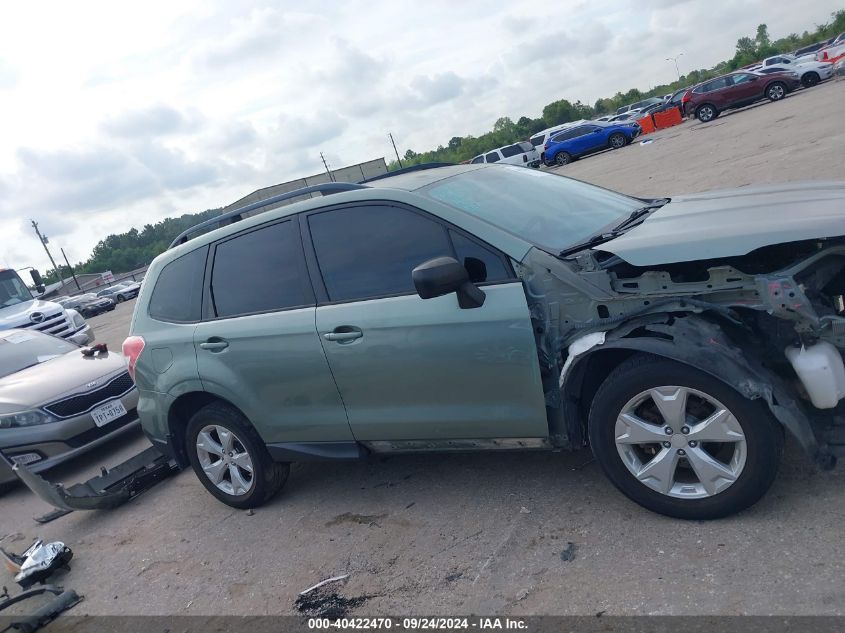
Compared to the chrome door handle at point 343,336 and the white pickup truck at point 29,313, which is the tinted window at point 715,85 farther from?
the chrome door handle at point 343,336

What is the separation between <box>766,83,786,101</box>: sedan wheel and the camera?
89.3 feet

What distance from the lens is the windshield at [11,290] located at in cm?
1423

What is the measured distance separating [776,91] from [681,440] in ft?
96.1

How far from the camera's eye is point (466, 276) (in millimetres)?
3211

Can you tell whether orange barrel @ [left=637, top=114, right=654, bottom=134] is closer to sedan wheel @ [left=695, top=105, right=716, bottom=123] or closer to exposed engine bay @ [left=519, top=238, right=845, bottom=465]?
sedan wheel @ [left=695, top=105, right=716, bottom=123]

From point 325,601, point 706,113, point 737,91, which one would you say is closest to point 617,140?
point 706,113

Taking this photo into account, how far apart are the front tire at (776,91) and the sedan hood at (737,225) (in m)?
27.8

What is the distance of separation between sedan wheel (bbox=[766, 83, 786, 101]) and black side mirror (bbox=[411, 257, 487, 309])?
29.3m

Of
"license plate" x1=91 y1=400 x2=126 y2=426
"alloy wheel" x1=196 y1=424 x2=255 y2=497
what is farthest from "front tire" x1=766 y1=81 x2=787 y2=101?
"alloy wheel" x1=196 y1=424 x2=255 y2=497

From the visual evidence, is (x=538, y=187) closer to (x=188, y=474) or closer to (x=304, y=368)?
(x=304, y=368)

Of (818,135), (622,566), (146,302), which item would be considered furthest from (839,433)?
(818,135)

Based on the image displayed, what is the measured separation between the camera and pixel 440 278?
3102 millimetres

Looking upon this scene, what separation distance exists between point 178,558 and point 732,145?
15.8 metres

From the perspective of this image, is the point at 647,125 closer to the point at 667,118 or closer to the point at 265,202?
the point at 667,118
